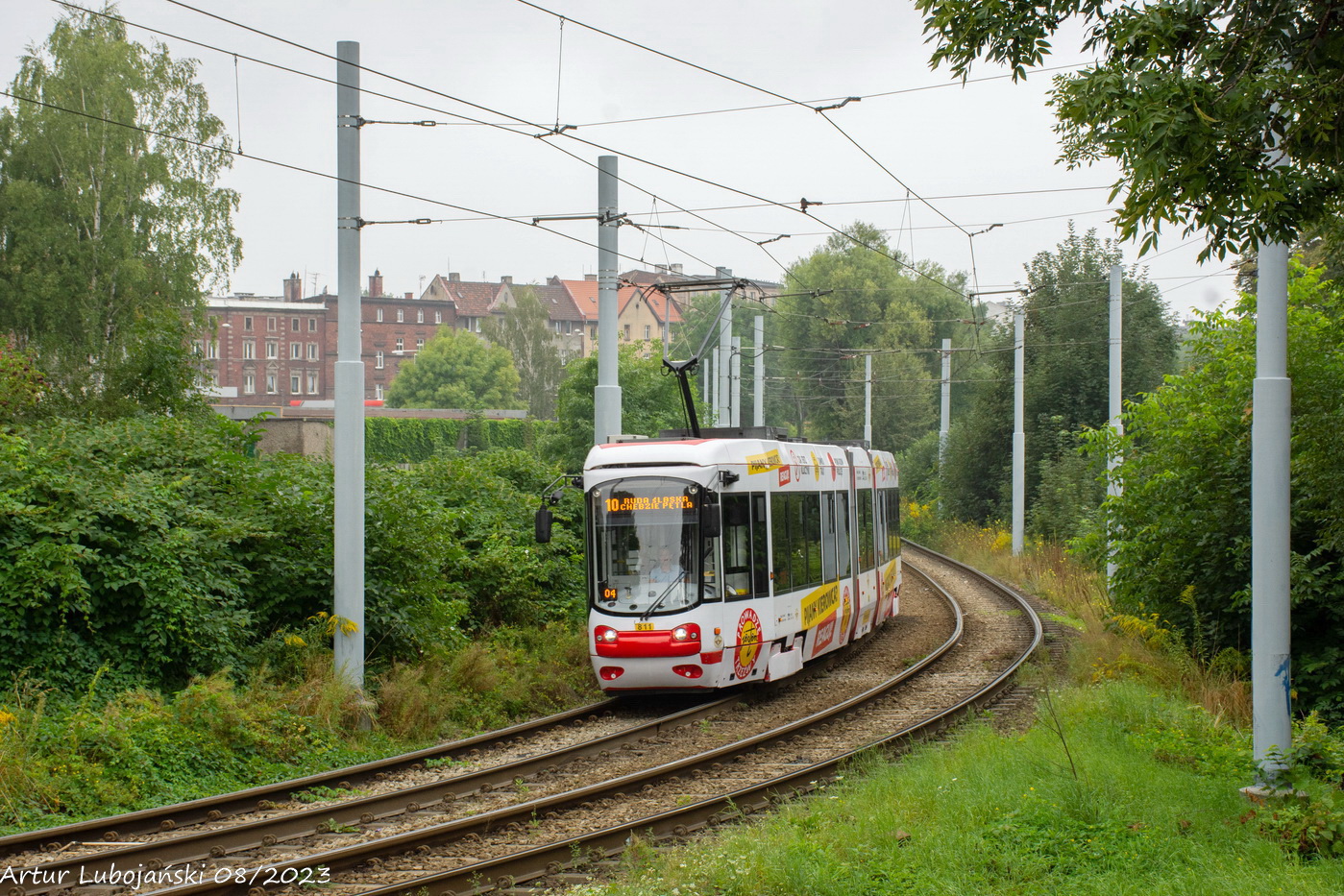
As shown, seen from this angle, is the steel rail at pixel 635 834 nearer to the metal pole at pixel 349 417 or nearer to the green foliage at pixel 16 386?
the metal pole at pixel 349 417

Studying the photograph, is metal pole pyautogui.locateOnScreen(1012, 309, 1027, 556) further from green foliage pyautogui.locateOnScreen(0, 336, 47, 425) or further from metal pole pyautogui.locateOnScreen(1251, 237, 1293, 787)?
green foliage pyautogui.locateOnScreen(0, 336, 47, 425)

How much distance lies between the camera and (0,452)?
10758 millimetres

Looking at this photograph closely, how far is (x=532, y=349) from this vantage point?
87125 millimetres

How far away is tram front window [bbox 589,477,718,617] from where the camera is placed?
12578 millimetres

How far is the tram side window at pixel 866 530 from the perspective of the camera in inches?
709

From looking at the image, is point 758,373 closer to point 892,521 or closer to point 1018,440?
point 1018,440

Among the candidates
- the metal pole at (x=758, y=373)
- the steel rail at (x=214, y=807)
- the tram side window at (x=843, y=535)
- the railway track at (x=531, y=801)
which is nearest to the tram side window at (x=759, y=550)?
the railway track at (x=531, y=801)

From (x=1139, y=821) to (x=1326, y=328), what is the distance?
20.7 ft

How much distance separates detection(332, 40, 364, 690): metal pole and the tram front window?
2640 millimetres

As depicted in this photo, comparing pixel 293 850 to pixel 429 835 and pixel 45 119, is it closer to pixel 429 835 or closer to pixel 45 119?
pixel 429 835

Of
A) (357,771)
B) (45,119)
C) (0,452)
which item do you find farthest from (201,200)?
(357,771)

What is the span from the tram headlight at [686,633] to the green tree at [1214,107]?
696 cm

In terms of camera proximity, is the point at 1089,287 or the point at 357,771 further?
the point at 1089,287

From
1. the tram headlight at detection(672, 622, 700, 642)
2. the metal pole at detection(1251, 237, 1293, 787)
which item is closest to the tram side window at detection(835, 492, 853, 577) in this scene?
the tram headlight at detection(672, 622, 700, 642)
